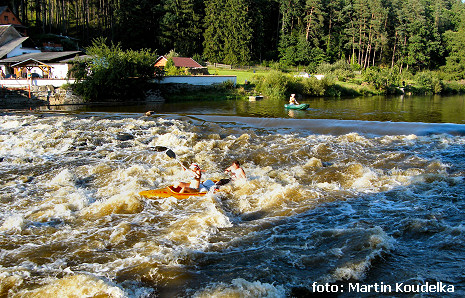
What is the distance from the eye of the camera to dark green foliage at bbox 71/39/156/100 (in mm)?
35469

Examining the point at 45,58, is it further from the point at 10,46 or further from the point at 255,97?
the point at 255,97

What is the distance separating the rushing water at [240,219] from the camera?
7215 mm

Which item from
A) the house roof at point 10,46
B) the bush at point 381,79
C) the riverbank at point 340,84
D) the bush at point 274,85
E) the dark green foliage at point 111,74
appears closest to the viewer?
the dark green foliage at point 111,74

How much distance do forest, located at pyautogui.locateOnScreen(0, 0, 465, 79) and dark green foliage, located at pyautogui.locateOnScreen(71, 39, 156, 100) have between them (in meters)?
28.9

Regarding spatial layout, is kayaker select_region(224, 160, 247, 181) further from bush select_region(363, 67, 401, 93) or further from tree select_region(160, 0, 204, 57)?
tree select_region(160, 0, 204, 57)

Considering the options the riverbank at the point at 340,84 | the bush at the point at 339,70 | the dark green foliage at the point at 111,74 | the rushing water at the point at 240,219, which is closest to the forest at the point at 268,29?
the bush at the point at 339,70

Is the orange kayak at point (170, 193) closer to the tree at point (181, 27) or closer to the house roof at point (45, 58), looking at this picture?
the house roof at point (45, 58)

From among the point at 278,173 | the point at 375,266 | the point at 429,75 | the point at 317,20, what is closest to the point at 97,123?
the point at 278,173

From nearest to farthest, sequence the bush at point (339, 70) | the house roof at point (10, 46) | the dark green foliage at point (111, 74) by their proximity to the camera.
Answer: the dark green foliage at point (111, 74)
the house roof at point (10, 46)
the bush at point (339, 70)

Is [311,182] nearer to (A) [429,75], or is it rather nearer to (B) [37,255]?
(B) [37,255]

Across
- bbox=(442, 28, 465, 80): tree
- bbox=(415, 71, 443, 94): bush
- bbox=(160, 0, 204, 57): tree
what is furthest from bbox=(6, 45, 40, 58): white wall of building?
bbox=(442, 28, 465, 80): tree

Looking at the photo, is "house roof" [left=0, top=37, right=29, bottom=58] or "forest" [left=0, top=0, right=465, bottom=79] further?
"forest" [left=0, top=0, right=465, bottom=79]

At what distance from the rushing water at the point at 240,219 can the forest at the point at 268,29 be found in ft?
168

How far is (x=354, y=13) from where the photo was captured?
72875 millimetres
